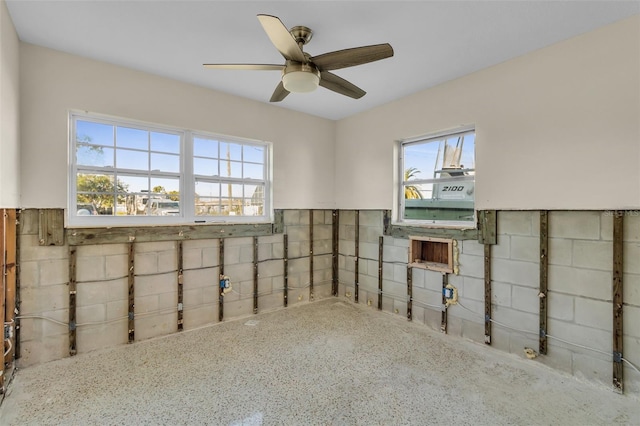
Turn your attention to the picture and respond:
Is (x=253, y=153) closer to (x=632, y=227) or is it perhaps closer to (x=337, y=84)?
(x=337, y=84)

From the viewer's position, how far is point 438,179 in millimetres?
3596

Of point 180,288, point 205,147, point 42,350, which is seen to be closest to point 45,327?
point 42,350

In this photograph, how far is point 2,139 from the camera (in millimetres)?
2068

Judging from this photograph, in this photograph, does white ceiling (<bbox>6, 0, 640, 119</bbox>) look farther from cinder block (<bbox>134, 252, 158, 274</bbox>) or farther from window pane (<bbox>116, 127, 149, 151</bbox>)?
cinder block (<bbox>134, 252, 158, 274</bbox>)

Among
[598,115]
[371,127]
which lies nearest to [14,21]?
[371,127]

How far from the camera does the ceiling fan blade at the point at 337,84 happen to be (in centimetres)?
233

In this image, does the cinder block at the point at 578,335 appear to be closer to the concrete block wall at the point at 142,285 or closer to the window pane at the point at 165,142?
the concrete block wall at the point at 142,285

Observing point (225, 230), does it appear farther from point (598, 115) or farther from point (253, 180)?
point (598, 115)

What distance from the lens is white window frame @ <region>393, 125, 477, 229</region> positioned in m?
3.29

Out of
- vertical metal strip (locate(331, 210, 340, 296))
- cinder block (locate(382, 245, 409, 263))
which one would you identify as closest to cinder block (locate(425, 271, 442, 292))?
cinder block (locate(382, 245, 409, 263))

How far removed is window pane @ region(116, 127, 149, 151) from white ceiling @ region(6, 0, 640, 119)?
0.64m

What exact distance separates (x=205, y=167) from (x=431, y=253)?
3.02 metres

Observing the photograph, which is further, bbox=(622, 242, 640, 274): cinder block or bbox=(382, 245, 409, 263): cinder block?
bbox=(382, 245, 409, 263): cinder block

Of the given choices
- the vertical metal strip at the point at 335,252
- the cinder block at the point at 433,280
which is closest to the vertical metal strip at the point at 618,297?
the cinder block at the point at 433,280
